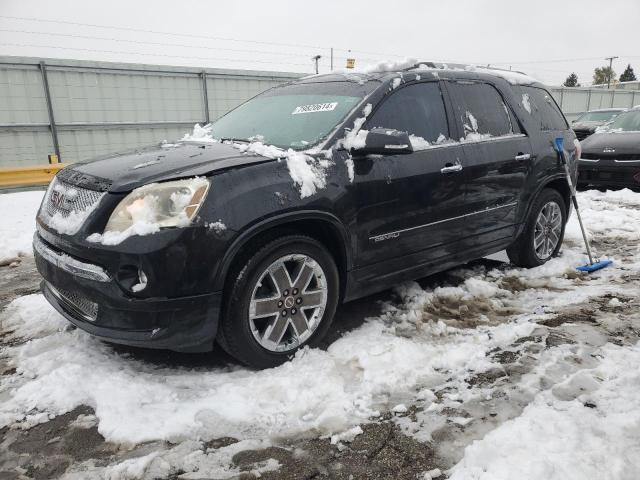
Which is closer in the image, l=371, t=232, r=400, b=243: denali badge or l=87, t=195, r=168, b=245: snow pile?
l=87, t=195, r=168, b=245: snow pile

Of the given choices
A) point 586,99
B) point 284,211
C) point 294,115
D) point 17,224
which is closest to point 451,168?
point 294,115

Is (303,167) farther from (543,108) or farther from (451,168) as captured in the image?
(543,108)

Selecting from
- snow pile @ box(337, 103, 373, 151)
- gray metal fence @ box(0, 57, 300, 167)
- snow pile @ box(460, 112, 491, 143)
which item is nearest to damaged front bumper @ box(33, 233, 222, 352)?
snow pile @ box(337, 103, 373, 151)

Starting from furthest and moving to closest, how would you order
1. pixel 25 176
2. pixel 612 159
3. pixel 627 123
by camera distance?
1. pixel 627 123
2. pixel 612 159
3. pixel 25 176

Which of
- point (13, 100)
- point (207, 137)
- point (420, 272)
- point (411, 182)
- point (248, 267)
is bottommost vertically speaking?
point (420, 272)

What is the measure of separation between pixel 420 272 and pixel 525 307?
0.93 meters

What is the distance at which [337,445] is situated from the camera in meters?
2.37

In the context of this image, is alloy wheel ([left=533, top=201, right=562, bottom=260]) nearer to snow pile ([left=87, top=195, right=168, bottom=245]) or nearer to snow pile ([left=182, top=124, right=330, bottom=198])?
snow pile ([left=182, top=124, right=330, bottom=198])

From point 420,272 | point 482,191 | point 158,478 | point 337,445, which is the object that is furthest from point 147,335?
point 482,191

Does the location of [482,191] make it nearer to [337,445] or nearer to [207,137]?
[207,137]

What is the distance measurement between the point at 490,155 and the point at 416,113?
85 cm

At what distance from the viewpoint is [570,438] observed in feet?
7.54

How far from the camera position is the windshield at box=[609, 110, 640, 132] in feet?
31.7

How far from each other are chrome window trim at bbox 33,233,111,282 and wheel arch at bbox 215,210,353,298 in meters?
0.60
